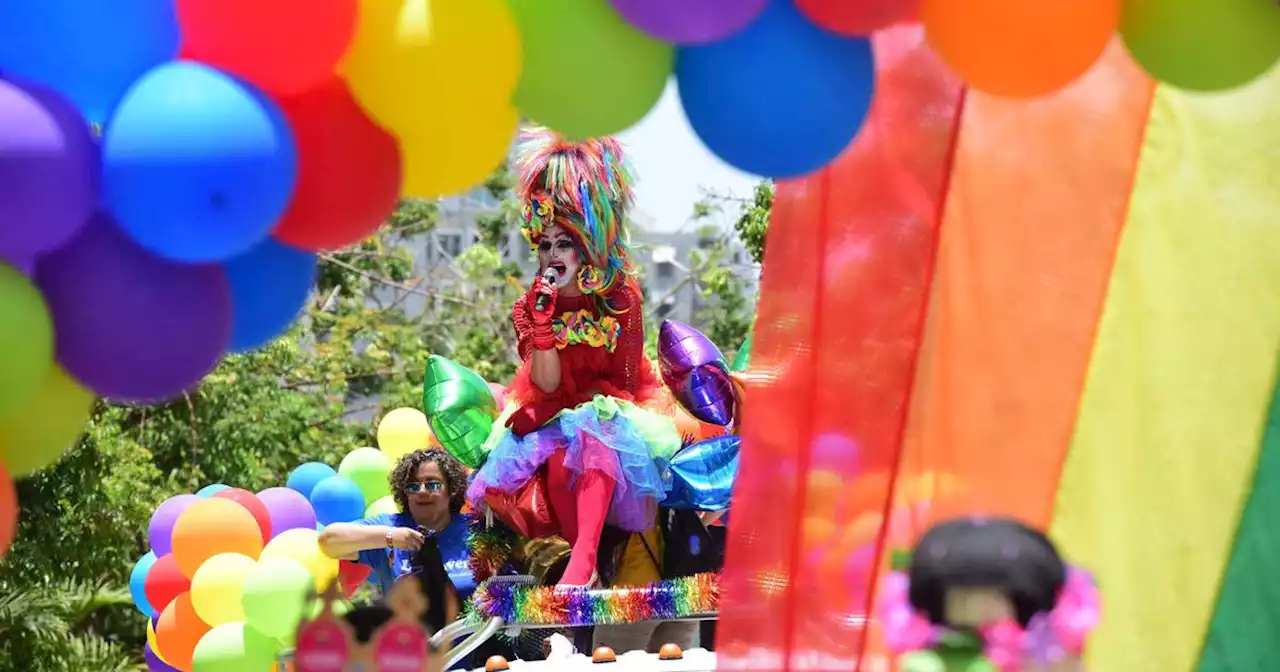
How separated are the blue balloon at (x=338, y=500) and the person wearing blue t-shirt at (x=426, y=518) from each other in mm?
1156

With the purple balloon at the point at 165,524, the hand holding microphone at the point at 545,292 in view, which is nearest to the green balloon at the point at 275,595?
the purple balloon at the point at 165,524

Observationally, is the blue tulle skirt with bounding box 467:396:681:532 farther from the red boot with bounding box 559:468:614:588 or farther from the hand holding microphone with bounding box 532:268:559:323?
the hand holding microphone with bounding box 532:268:559:323

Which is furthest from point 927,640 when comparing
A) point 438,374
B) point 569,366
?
point 438,374

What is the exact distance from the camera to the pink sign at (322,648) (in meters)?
3.08

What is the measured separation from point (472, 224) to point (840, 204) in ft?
60.3

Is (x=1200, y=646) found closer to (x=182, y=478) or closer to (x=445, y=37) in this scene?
(x=445, y=37)

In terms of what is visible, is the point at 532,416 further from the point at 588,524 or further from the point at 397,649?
the point at 397,649

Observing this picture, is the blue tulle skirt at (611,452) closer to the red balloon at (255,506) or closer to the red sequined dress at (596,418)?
the red sequined dress at (596,418)

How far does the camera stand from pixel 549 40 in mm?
3348

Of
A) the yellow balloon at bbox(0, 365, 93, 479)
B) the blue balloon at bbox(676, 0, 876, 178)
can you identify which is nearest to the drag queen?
the yellow balloon at bbox(0, 365, 93, 479)

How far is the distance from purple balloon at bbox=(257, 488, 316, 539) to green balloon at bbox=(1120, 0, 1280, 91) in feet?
18.5

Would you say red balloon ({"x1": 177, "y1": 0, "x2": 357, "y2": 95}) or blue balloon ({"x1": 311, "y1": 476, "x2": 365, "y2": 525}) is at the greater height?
red balloon ({"x1": 177, "y1": 0, "x2": 357, "y2": 95})

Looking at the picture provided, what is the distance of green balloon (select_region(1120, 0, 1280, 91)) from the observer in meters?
3.36

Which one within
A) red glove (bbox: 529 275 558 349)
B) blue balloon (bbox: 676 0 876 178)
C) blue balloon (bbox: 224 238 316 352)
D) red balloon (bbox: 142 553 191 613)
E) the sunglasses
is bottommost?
red balloon (bbox: 142 553 191 613)
